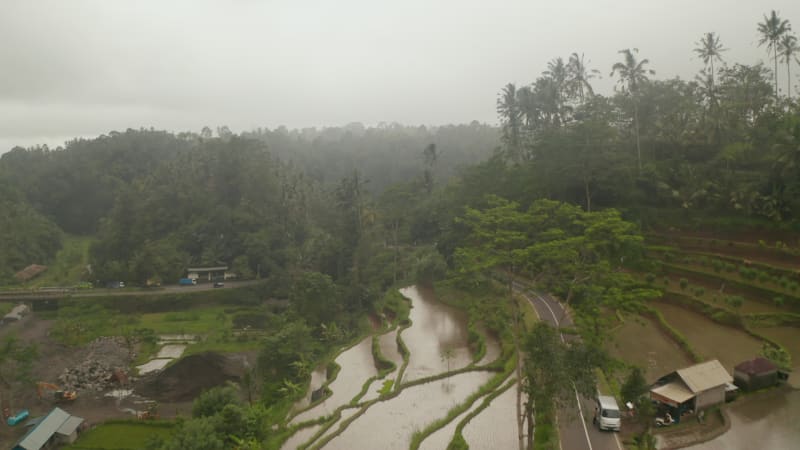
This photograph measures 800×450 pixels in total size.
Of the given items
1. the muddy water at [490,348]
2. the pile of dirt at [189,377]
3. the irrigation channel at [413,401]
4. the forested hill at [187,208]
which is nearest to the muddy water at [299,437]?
the irrigation channel at [413,401]

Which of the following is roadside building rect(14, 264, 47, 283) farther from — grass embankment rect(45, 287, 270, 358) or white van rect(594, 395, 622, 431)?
white van rect(594, 395, 622, 431)

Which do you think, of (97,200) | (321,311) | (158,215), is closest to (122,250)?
(158,215)

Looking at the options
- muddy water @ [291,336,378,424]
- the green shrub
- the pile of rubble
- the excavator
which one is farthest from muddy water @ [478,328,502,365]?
the excavator

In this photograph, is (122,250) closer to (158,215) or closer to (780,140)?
(158,215)

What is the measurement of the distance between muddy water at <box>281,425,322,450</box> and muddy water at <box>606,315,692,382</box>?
1052cm

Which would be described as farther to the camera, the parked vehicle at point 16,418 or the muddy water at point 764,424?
the parked vehicle at point 16,418

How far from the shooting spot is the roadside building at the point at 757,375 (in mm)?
16562

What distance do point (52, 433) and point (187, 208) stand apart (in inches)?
1577

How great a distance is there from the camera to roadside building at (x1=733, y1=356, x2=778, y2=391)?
16.6 m

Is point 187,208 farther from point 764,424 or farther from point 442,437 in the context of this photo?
point 764,424

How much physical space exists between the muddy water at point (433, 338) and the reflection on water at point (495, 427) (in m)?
4.49

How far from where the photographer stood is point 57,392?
2822 cm

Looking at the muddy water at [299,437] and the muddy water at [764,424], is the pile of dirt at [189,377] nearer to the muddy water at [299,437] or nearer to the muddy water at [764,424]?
the muddy water at [299,437]

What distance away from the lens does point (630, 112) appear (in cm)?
3991
